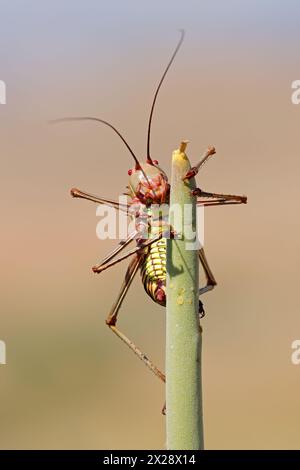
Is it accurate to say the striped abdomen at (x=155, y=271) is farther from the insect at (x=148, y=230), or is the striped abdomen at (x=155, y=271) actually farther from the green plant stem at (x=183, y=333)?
the green plant stem at (x=183, y=333)

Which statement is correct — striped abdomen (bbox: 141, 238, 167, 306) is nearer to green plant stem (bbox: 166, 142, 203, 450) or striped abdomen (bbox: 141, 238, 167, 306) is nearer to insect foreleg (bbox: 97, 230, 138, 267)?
insect foreleg (bbox: 97, 230, 138, 267)

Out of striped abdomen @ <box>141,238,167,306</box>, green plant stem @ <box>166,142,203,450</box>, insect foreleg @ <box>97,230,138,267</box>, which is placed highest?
insect foreleg @ <box>97,230,138,267</box>

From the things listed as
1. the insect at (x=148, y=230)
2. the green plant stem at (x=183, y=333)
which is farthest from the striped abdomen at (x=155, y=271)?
the green plant stem at (x=183, y=333)

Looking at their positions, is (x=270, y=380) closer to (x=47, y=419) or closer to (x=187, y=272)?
(x=47, y=419)

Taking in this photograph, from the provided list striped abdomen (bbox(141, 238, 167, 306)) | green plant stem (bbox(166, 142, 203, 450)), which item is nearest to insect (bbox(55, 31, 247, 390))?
striped abdomen (bbox(141, 238, 167, 306))

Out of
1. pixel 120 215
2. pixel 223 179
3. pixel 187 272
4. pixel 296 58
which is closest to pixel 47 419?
pixel 223 179

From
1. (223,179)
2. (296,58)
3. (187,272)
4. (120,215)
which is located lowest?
(187,272)

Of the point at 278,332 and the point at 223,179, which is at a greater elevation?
the point at 223,179
